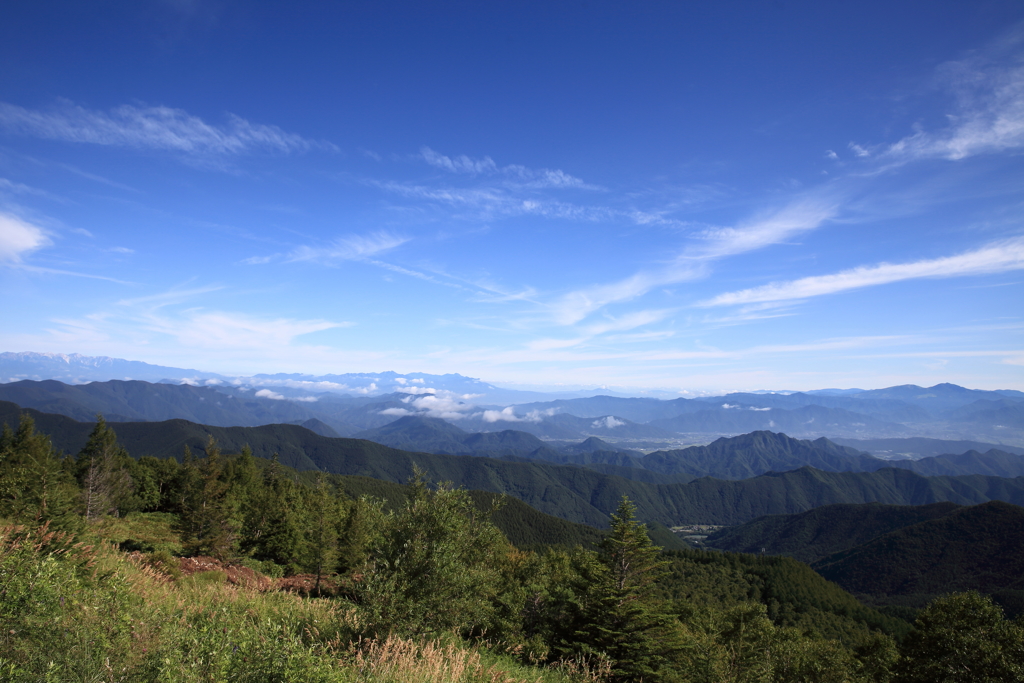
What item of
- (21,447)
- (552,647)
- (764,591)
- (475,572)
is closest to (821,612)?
(764,591)

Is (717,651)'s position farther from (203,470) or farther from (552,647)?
(203,470)

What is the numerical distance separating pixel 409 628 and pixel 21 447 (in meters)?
65.9

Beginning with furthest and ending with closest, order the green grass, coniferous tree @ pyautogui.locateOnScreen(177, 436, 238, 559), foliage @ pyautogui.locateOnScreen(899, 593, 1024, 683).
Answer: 1. coniferous tree @ pyautogui.locateOnScreen(177, 436, 238, 559)
2. the green grass
3. foliage @ pyautogui.locateOnScreen(899, 593, 1024, 683)

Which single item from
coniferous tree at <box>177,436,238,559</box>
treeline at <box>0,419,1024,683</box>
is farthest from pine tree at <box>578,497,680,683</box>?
coniferous tree at <box>177,436,238,559</box>

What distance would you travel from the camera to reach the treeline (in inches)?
311

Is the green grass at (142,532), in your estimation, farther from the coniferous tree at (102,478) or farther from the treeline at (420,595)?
the coniferous tree at (102,478)

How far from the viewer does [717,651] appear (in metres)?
36.0

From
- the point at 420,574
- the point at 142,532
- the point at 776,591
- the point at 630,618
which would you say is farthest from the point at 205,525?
the point at 776,591

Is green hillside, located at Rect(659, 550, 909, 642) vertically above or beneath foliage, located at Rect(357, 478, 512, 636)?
beneath

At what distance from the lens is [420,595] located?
14859 mm

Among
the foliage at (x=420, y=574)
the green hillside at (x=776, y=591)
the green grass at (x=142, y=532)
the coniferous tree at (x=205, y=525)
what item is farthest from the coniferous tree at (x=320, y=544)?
the green hillside at (x=776, y=591)

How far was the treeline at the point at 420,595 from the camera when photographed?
790 cm

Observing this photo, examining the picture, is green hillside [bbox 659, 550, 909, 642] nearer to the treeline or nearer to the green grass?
the treeline

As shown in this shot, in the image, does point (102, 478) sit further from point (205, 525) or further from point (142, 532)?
point (205, 525)
